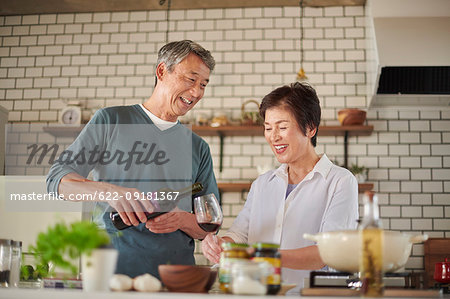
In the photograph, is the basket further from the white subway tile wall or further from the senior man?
the senior man

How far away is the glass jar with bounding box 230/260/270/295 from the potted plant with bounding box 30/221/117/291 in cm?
33

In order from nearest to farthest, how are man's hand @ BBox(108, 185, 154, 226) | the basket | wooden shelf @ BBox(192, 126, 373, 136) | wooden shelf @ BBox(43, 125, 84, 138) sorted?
man's hand @ BBox(108, 185, 154, 226)
wooden shelf @ BBox(192, 126, 373, 136)
the basket
wooden shelf @ BBox(43, 125, 84, 138)

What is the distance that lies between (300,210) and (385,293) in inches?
37.7

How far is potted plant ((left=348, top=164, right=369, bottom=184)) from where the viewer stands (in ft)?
16.0

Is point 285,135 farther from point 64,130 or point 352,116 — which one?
point 64,130

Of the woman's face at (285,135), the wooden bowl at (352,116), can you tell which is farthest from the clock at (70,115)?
the woman's face at (285,135)

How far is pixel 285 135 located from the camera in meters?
2.50

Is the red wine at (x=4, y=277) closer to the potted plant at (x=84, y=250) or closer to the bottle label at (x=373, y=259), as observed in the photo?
the potted plant at (x=84, y=250)

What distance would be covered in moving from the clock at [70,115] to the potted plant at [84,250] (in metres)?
4.16

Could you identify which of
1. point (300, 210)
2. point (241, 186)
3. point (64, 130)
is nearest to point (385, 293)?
point (300, 210)

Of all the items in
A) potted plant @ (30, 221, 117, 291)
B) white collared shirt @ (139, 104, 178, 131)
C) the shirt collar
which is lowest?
potted plant @ (30, 221, 117, 291)

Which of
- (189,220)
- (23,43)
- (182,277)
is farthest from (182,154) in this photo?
(23,43)

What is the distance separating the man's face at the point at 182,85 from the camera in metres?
2.66

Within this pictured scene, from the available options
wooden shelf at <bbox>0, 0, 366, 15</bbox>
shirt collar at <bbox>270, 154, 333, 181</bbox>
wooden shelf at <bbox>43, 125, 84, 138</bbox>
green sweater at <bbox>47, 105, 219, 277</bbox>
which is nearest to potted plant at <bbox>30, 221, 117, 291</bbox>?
green sweater at <bbox>47, 105, 219, 277</bbox>
